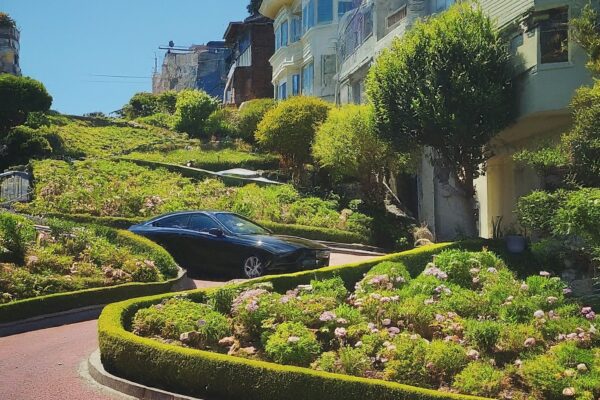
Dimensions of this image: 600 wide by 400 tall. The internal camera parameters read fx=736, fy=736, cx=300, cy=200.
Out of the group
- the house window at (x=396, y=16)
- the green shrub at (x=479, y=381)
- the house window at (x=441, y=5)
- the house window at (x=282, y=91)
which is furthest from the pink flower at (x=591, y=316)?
the house window at (x=282, y=91)

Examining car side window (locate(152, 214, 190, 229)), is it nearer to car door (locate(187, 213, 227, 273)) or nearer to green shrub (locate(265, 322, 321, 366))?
car door (locate(187, 213, 227, 273))

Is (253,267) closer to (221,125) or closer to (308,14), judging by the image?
(308,14)

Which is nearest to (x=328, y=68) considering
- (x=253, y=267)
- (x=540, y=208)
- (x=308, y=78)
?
(x=308, y=78)

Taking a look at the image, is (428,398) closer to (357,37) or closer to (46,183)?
(46,183)

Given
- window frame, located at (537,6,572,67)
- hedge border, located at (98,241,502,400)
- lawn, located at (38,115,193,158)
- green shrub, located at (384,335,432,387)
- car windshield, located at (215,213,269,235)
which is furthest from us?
lawn, located at (38,115,193,158)

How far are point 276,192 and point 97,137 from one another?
20816 mm

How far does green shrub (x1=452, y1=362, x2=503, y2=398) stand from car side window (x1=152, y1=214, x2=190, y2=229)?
9.64m

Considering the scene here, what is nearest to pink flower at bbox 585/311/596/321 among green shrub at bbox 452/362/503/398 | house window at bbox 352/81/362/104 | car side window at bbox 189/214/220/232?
green shrub at bbox 452/362/503/398

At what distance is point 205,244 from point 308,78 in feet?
80.6

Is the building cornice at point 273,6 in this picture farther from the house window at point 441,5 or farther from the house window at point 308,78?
the house window at point 441,5

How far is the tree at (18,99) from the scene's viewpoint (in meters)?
40.1

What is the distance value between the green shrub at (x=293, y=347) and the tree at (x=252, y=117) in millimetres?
30320

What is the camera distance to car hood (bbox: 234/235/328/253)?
45.7ft

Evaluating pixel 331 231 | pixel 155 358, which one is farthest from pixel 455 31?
pixel 155 358
